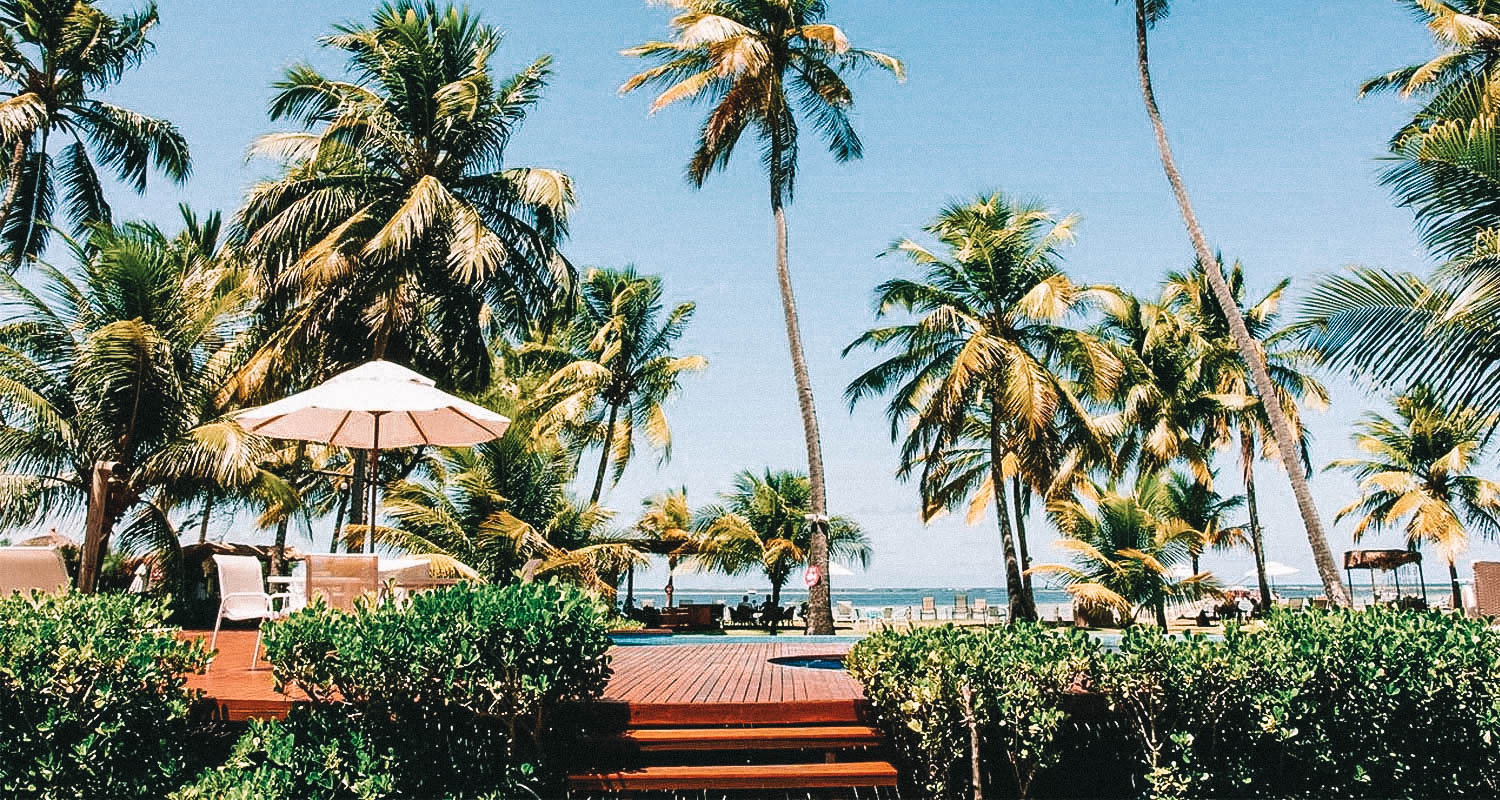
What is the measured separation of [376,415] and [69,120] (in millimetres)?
11486

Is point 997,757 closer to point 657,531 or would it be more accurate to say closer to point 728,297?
point 728,297

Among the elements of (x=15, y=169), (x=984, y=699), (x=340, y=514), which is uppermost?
(x=15, y=169)

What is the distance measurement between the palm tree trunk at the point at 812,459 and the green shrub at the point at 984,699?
933 cm

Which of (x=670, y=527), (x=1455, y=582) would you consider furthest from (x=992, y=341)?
(x=1455, y=582)

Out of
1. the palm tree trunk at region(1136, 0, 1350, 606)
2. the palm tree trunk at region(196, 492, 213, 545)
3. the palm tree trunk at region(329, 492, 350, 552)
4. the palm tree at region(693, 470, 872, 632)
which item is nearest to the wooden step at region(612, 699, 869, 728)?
the palm tree trunk at region(1136, 0, 1350, 606)

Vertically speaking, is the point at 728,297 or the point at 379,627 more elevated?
the point at 728,297

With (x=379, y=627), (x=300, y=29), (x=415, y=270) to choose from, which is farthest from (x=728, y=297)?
(x=379, y=627)

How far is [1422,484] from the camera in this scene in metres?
25.9

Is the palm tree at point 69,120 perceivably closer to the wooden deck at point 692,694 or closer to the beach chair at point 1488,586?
the wooden deck at point 692,694

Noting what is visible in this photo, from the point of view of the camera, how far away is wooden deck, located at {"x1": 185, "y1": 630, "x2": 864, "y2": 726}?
16.8 feet

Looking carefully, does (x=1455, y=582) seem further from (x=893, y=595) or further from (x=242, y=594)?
(x=893, y=595)

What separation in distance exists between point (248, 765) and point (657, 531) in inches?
758

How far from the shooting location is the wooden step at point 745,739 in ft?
16.4

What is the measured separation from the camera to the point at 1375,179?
19.2 feet
